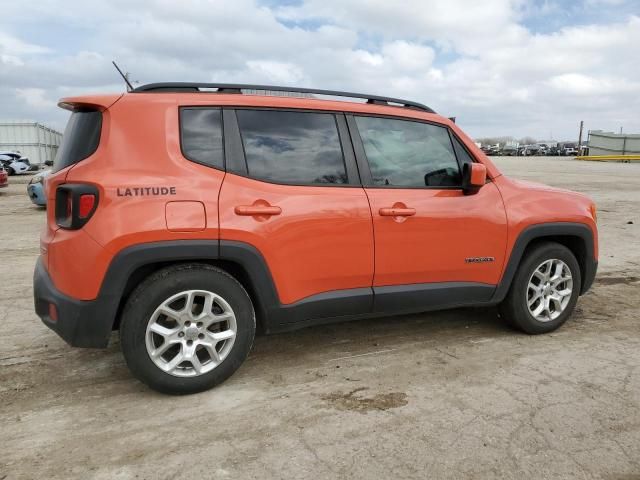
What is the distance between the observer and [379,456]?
2562 mm

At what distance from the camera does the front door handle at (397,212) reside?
11.5ft

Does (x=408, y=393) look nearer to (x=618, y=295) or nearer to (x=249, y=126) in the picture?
(x=249, y=126)

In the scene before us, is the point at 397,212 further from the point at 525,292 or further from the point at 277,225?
the point at 525,292

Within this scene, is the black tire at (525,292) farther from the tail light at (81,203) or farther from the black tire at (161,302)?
the tail light at (81,203)

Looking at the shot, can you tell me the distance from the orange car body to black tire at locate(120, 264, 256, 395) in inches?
3.5

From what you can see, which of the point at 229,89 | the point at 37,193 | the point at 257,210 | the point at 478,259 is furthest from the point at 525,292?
the point at 37,193

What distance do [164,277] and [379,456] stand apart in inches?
60.3

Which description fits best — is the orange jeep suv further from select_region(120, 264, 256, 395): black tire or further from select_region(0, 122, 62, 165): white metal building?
select_region(0, 122, 62, 165): white metal building

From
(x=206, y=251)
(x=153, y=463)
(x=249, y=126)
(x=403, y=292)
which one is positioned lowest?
(x=153, y=463)

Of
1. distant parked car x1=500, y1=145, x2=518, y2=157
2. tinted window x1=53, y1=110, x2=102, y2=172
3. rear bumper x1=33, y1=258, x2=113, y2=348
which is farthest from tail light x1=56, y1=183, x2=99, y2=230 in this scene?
distant parked car x1=500, y1=145, x2=518, y2=157

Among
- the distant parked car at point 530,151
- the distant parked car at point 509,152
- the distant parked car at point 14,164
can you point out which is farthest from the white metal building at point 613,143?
the distant parked car at point 14,164

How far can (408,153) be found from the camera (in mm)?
3799

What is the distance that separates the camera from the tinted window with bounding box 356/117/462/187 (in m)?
3.66

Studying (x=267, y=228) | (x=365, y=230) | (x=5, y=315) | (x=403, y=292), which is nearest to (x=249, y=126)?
(x=267, y=228)
